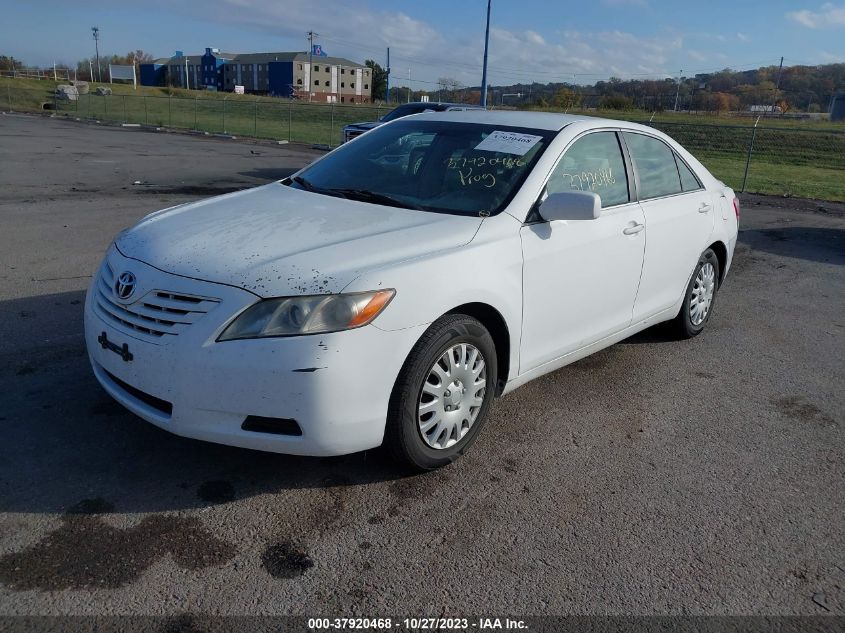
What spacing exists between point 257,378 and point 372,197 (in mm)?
1585

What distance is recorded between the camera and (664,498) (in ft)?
11.2

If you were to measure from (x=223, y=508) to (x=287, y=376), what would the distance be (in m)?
0.72

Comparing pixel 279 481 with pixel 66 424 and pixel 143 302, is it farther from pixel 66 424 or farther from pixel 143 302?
pixel 66 424

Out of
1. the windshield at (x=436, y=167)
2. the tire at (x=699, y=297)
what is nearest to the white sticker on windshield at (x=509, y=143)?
the windshield at (x=436, y=167)

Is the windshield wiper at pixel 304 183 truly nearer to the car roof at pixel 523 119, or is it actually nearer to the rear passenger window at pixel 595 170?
the car roof at pixel 523 119

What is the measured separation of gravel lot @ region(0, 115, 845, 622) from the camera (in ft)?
8.77

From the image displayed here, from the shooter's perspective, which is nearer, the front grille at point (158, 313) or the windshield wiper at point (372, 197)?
the front grille at point (158, 313)

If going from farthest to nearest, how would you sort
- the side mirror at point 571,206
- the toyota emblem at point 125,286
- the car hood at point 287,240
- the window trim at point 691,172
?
1. the window trim at point 691,172
2. the side mirror at point 571,206
3. the toyota emblem at point 125,286
4. the car hood at point 287,240

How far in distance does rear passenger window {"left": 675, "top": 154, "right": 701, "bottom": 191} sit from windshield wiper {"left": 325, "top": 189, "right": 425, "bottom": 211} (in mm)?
2420

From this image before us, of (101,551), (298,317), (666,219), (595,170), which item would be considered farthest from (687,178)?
(101,551)

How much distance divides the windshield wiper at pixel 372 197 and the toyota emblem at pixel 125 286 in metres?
1.37

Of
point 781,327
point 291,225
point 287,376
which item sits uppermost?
point 291,225

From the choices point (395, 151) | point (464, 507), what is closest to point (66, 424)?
point (464, 507)

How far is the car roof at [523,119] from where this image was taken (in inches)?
175
